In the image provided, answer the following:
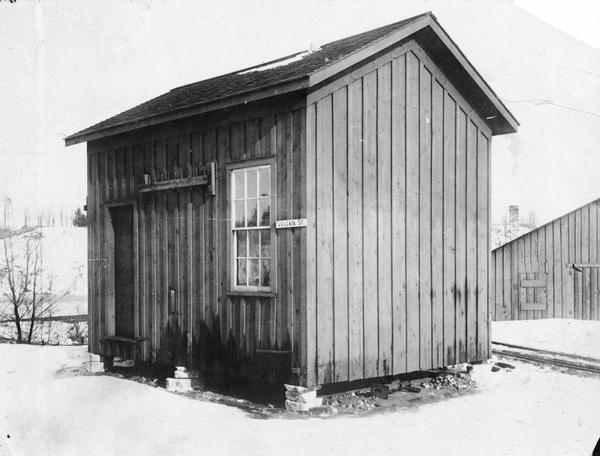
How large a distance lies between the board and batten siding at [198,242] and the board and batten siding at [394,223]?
0.37 metres

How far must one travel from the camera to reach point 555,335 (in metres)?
15.2

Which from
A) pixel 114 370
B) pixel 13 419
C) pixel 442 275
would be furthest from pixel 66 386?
pixel 442 275

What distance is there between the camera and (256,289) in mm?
8641

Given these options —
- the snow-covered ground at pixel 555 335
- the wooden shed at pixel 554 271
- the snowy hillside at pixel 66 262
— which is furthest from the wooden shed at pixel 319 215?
the snowy hillside at pixel 66 262

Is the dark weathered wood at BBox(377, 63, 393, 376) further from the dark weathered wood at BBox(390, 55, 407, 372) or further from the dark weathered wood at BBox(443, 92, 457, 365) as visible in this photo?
the dark weathered wood at BBox(443, 92, 457, 365)

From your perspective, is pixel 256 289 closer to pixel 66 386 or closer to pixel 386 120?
pixel 386 120

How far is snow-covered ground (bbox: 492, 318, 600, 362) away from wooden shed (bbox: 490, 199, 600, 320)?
0.44 m

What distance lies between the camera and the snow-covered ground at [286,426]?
6.39m

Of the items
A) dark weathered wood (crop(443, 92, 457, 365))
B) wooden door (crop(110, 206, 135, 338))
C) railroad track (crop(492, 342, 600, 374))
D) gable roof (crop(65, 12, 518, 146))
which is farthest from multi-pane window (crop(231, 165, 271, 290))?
railroad track (crop(492, 342, 600, 374))

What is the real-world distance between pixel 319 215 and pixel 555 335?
9727 millimetres

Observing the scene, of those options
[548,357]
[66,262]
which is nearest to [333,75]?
[548,357]

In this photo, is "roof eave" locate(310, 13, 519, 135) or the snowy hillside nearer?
"roof eave" locate(310, 13, 519, 135)

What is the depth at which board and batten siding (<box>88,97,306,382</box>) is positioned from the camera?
814 cm

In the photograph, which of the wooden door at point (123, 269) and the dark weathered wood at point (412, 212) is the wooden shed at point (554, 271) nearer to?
the dark weathered wood at point (412, 212)
